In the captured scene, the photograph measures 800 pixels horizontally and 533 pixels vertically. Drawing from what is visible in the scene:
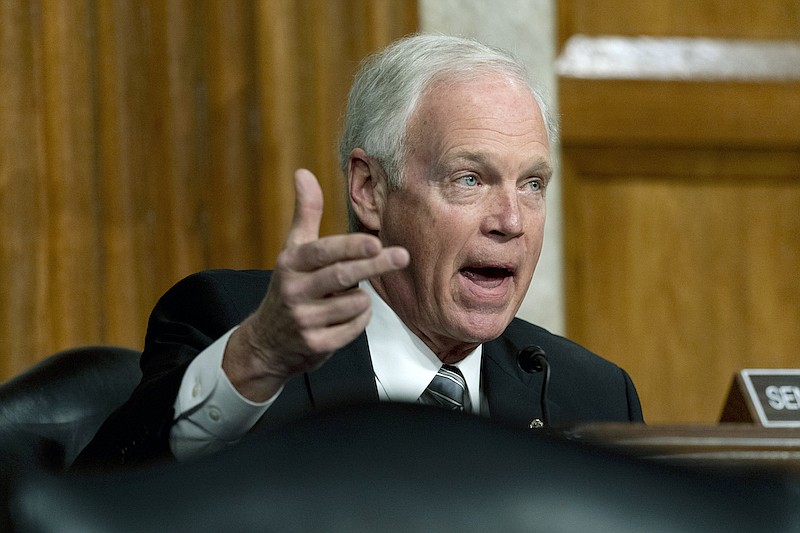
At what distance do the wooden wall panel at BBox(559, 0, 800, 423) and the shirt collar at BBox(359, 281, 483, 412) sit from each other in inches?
53.0

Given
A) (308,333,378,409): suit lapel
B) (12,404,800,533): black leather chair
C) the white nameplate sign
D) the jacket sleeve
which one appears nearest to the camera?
(12,404,800,533): black leather chair

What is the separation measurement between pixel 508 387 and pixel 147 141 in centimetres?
124

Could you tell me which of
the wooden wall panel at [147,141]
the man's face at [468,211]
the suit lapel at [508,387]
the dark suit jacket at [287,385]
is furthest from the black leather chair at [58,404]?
the wooden wall panel at [147,141]

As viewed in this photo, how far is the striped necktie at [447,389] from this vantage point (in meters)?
1.83

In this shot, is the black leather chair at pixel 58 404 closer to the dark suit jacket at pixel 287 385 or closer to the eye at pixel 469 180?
the dark suit jacket at pixel 287 385

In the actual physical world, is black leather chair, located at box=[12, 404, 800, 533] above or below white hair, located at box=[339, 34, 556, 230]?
below

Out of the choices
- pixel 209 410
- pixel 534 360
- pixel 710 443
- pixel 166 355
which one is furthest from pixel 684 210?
pixel 710 443

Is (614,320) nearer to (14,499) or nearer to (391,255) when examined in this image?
(391,255)

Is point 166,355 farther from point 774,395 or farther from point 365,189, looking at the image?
point 774,395

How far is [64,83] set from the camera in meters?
2.71

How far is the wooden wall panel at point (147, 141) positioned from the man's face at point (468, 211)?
890 millimetres

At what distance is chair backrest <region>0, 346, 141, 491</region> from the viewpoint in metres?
1.60

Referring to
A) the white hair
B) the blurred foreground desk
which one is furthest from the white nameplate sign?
the blurred foreground desk

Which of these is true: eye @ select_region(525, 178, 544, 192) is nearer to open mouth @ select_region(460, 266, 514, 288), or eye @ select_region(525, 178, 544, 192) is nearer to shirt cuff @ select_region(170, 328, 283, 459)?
open mouth @ select_region(460, 266, 514, 288)
